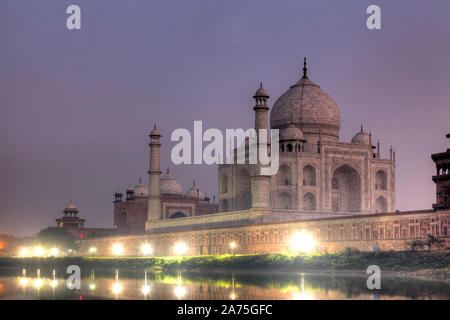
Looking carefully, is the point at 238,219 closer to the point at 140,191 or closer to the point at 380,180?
the point at 380,180

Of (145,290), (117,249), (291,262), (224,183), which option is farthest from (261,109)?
(145,290)

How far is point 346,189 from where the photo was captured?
59000 mm

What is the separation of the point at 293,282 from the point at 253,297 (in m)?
6.75

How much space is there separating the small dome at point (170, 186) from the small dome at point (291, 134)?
2411 cm

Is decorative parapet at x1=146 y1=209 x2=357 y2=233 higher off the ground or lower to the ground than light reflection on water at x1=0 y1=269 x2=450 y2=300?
higher

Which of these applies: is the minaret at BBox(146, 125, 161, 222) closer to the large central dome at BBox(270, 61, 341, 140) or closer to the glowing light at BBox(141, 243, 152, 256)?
the glowing light at BBox(141, 243, 152, 256)

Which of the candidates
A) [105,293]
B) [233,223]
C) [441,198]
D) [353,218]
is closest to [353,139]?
[233,223]

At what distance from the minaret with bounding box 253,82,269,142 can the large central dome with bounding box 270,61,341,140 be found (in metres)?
8.41

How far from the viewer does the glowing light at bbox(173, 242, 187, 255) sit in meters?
56.6

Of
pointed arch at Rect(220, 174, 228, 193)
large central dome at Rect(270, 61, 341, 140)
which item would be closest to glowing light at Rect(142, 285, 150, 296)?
pointed arch at Rect(220, 174, 228, 193)

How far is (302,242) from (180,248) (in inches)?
611

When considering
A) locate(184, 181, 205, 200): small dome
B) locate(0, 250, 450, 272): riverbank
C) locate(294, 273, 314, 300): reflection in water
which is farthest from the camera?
locate(184, 181, 205, 200): small dome
